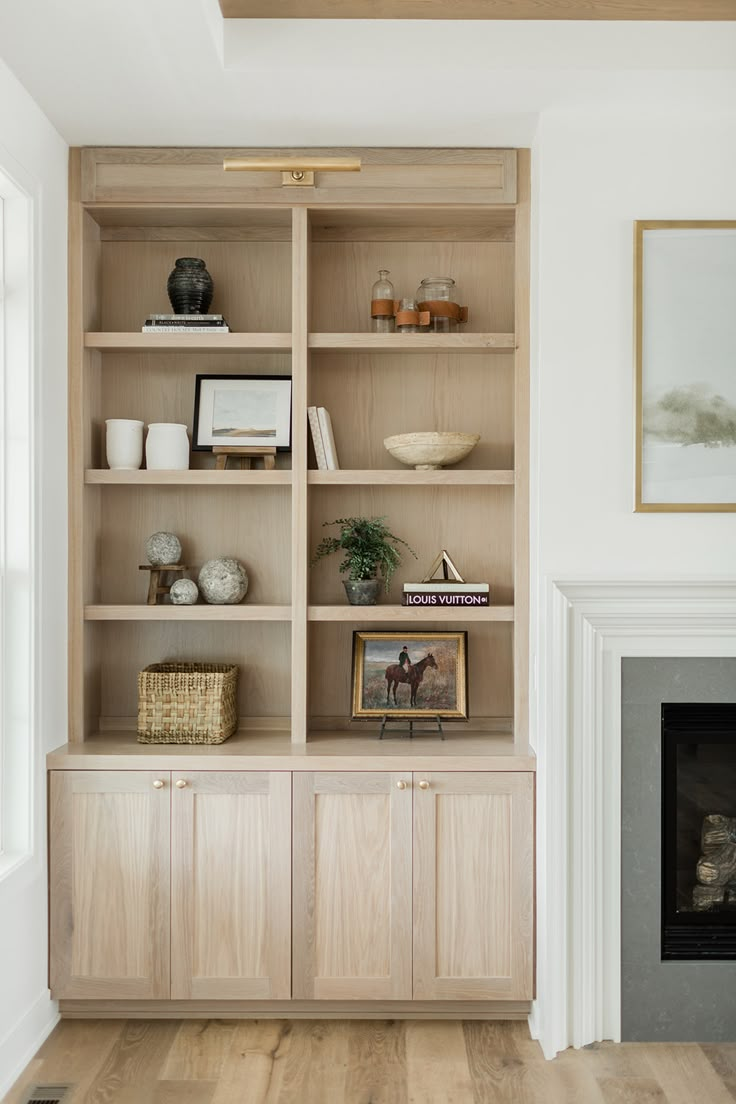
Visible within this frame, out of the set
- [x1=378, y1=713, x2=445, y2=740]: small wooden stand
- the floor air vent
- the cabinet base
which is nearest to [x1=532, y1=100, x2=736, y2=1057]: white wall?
the cabinet base

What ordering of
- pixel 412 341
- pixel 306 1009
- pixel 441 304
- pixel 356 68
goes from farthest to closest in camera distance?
pixel 441 304 < pixel 412 341 < pixel 306 1009 < pixel 356 68

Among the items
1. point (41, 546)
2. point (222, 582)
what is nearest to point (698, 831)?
point (222, 582)

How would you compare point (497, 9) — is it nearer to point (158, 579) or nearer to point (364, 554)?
point (364, 554)

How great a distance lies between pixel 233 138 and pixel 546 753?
2.01 meters

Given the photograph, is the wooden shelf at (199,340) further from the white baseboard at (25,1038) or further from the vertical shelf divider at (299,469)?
the white baseboard at (25,1038)

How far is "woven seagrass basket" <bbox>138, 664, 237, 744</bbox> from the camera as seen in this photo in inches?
117

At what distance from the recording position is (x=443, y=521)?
327cm

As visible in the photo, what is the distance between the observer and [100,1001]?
2.86 meters

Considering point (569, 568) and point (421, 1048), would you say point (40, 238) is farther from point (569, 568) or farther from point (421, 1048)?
point (421, 1048)

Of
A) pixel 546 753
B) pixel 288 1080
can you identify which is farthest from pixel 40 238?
pixel 288 1080

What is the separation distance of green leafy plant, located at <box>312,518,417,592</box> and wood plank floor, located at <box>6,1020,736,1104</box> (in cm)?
136

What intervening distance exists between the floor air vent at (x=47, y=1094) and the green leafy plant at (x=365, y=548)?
1.61m

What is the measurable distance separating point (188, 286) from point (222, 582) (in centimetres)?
94

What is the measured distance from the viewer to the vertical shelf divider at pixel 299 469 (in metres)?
2.97
